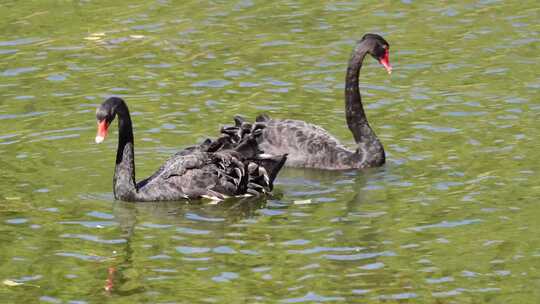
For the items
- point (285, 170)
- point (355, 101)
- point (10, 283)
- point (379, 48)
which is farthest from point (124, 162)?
point (379, 48)

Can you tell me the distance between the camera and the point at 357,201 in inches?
502

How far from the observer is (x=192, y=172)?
1307cm

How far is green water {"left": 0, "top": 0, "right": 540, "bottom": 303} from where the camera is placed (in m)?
10.6

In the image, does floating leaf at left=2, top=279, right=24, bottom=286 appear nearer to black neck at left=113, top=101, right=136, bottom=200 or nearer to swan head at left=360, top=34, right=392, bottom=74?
black neck at left=113, top=101, right=136, bottom=200

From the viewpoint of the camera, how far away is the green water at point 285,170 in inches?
417

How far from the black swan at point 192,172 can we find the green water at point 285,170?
0.15 metres

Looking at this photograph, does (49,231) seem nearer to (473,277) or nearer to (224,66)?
(473,277)

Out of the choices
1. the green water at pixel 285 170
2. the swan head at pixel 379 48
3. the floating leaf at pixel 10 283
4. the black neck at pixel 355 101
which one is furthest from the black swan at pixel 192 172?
the floating leaf at pixel 10 283

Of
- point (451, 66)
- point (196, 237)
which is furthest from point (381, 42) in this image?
point (196, 237)

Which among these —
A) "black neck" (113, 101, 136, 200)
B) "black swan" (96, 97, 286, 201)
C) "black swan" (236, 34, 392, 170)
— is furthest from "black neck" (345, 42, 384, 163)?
"black neck" (113, 101, 136, 200)

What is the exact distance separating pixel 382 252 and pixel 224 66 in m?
6.79

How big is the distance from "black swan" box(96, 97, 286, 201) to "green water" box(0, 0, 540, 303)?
153mm

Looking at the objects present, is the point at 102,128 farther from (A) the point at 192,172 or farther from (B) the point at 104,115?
(A) the point at 192,172

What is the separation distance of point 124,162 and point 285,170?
1.95 metres
